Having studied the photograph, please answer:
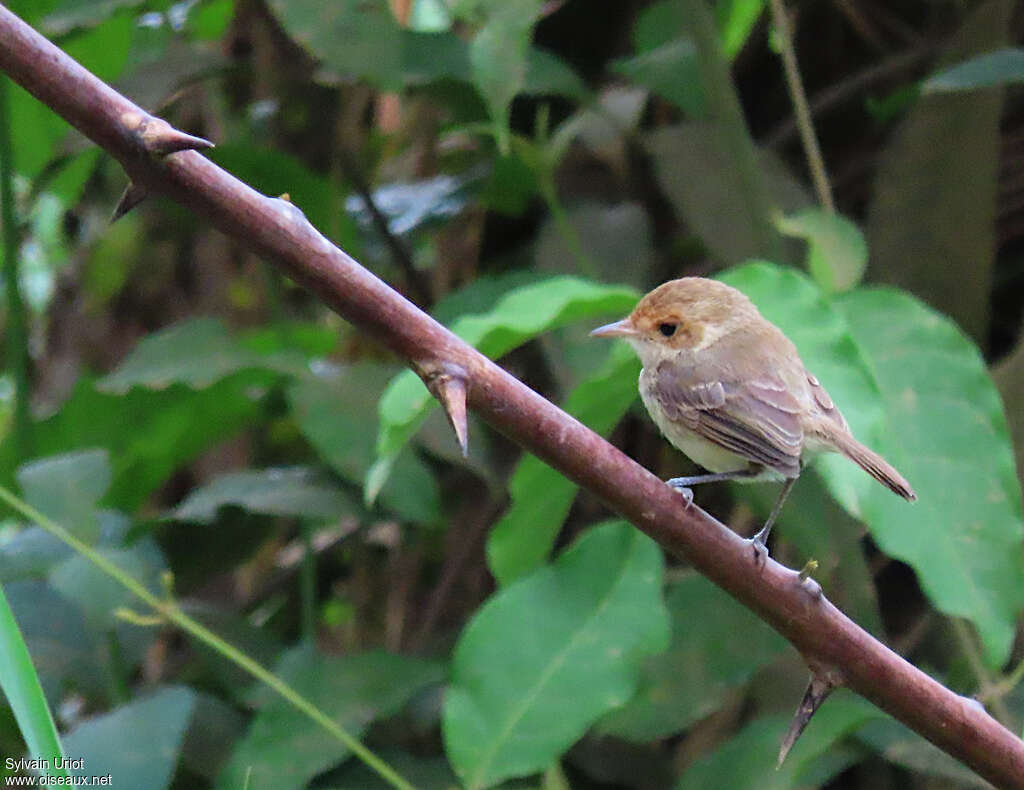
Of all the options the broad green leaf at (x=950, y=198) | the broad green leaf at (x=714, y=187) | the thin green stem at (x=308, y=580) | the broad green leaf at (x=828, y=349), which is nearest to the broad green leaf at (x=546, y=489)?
the broad green leaf at (x=828, y=349)

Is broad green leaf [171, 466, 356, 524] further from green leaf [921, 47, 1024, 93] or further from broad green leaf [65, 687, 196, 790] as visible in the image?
green leaf [921, 47, 1024, 93]

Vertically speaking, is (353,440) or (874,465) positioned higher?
(874,465)

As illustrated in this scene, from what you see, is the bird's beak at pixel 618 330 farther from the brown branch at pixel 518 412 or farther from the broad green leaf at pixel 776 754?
the brown branch at pixel 518 412

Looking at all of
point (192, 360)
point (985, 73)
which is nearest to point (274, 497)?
point (192, 360)

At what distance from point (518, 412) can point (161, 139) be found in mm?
345

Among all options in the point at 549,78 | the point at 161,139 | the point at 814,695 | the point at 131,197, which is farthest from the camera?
the point at 549,78

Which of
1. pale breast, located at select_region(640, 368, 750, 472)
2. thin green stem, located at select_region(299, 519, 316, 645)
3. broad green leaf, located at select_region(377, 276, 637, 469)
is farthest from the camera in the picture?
thin green stem, located at select_region(299, 519, 316, 645)

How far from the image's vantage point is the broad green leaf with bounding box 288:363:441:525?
2.12m

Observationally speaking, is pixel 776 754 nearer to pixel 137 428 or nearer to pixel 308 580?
pixel 308 580

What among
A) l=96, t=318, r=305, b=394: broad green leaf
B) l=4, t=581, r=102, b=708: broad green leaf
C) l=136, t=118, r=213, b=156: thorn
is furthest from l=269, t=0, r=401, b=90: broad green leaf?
l=136, t=118, r=213, b=156: thorn

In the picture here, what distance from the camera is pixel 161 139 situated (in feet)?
2.85

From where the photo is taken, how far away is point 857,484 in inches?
59.2

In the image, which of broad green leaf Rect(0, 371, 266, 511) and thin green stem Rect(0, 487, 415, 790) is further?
broad green leaf Rect(0, 371, 266, 511)

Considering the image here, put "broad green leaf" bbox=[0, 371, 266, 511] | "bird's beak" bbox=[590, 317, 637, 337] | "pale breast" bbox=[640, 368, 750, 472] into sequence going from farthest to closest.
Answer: "broad green leaf" bbox=[0, 371, 266, 511] → "bird's beak" bbox=[590, 317, 637, 337] → "pale breast" bbox=[640, 368, 750, 472]
